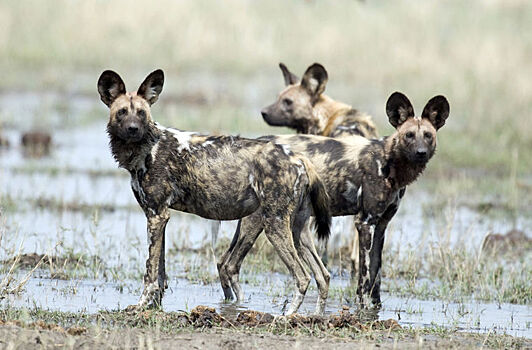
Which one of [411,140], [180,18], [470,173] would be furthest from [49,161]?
[180,18]

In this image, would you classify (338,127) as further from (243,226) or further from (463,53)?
(463,53)

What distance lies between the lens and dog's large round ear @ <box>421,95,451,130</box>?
6.38m

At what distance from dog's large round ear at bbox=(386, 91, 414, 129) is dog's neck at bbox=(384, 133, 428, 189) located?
0.13 m

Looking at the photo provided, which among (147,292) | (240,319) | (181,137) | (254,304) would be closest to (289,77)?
(181,137)

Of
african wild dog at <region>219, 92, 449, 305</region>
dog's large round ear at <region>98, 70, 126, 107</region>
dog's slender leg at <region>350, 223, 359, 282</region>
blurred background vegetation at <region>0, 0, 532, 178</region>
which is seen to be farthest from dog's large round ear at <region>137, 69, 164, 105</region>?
blurred background vegetation at <region>0, 0, 532, 178</region>

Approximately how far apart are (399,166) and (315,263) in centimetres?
86

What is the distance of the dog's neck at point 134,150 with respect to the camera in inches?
233

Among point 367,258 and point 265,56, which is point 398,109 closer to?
point 367,258

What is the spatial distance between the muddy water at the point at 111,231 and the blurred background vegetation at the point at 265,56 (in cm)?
270

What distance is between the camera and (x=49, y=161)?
11531mm

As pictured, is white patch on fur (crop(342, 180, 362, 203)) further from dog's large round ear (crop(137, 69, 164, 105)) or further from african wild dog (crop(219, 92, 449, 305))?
dog's large round ear (crop(137, 69, 164, 105))

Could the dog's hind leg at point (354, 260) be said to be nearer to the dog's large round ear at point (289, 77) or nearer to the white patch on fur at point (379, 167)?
the white patch on fur at point (379, 167)

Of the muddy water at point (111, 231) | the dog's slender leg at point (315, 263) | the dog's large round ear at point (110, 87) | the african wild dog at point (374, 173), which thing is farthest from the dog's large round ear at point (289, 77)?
the dog's large round ear at point (110, 87)

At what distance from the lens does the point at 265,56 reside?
18.8 m
